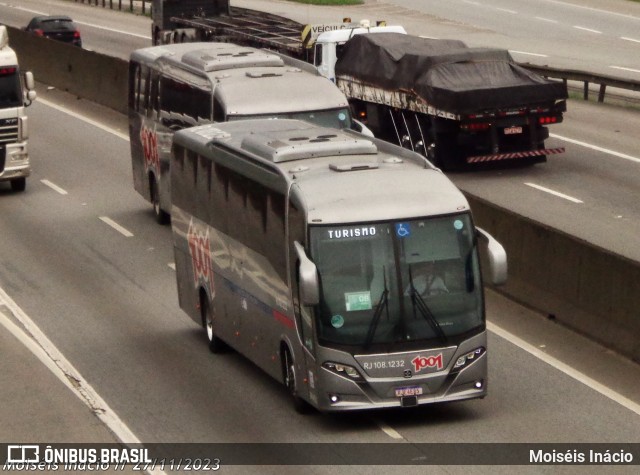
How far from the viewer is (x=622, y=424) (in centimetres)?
1447

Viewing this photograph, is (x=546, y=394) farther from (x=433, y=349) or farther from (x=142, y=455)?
(x=142, y=455)

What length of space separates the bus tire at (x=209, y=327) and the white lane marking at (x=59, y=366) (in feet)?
5.52

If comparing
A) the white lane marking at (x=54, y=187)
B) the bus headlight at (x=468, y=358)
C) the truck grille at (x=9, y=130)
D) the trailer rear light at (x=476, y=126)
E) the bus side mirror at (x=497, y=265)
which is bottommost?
the white lane marking at (x=54, y=187)

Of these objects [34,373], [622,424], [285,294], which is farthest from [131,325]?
[622,424]

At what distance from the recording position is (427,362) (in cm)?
1421

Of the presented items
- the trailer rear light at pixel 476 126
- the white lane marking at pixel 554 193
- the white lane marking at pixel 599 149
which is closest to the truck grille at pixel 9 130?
the trailer rear light at pixel 476 126

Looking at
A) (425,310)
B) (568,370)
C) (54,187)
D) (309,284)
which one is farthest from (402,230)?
(54,187)

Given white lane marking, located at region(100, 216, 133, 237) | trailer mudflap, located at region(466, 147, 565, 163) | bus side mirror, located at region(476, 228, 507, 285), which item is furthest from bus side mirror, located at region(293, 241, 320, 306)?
trailer mudflap, located at region(466, 147, 565, 163)

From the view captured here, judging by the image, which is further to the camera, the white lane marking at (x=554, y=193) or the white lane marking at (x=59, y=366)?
the white lane marking at (x=554, y=193)

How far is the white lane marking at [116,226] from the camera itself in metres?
25.2

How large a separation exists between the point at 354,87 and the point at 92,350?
16148 mm

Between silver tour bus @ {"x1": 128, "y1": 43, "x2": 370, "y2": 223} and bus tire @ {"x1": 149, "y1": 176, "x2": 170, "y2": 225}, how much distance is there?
0.02 metres

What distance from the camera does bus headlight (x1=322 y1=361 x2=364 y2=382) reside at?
1416 cm

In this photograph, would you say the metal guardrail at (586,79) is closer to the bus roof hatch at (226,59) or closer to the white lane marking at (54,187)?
the white lane marking at (54,187)
